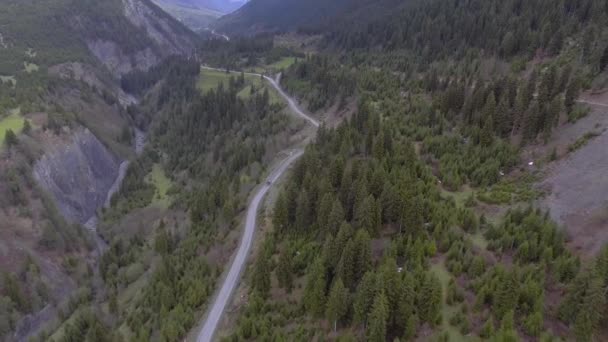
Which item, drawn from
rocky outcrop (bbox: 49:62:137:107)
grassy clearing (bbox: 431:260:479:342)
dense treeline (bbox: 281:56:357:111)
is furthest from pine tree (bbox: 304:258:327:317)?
rocky outcrop (bbox: 49:62:137:107)

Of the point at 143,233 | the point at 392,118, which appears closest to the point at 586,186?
the point at 392,118

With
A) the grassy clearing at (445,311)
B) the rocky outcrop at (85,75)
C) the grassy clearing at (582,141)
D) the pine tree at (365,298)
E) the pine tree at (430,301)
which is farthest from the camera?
the rocky outcrop at (85,75)

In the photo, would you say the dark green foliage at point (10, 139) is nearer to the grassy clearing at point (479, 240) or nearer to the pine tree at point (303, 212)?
the pine tree at point (303, 212)

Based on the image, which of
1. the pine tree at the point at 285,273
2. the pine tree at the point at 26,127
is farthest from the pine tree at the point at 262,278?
the pine tree at the point at 26,127

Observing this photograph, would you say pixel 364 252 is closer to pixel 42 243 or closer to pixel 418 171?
pixel 418 171

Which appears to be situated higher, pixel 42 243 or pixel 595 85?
pixel 595 85

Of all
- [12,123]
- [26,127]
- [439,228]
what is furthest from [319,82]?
[439,228]

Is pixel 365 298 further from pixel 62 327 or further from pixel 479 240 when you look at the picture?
pixel 62 327
